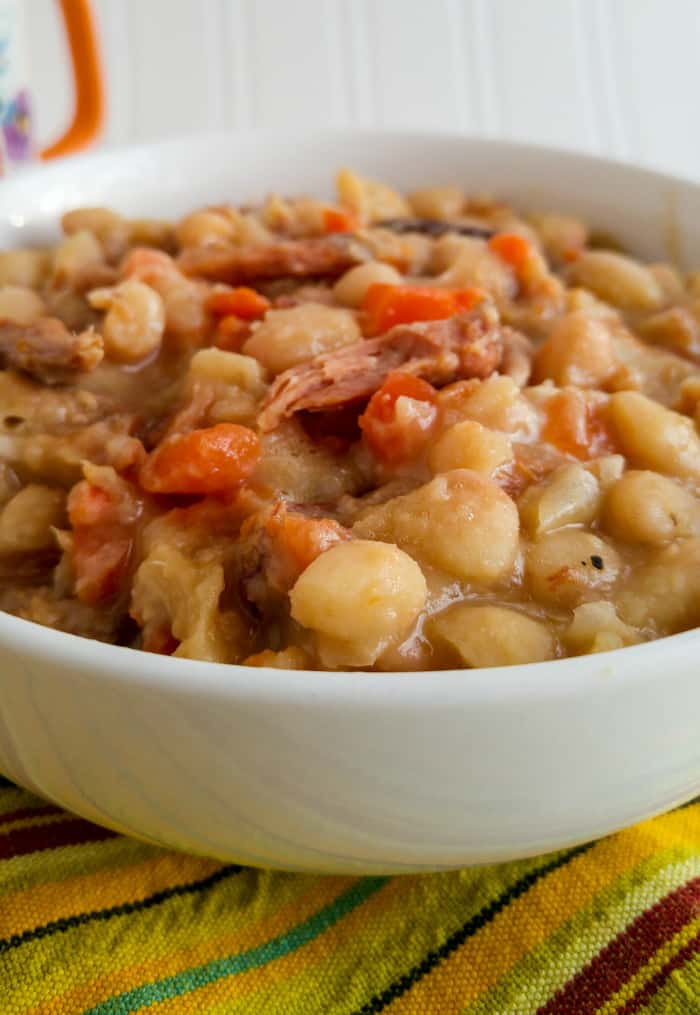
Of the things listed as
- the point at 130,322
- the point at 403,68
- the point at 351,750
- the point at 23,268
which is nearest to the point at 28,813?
the point at 351,750

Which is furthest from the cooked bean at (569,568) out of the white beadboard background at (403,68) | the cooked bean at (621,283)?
the white beadboard background at (403,68)

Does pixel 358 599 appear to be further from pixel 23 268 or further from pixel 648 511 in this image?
pixel 23 268

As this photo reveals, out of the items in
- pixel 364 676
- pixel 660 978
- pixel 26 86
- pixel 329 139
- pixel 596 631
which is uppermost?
pixel 26 86

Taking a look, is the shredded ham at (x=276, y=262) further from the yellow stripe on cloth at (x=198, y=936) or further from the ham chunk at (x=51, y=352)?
the yellow stripe on cloth at (x=198, y=936)


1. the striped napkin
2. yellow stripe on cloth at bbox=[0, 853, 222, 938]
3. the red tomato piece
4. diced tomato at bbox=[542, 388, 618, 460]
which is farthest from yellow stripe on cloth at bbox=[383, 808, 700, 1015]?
the red tomato piece

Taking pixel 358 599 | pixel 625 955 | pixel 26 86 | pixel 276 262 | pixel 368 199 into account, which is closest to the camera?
pixel 358 599

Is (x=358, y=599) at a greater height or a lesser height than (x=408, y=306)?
lesser
